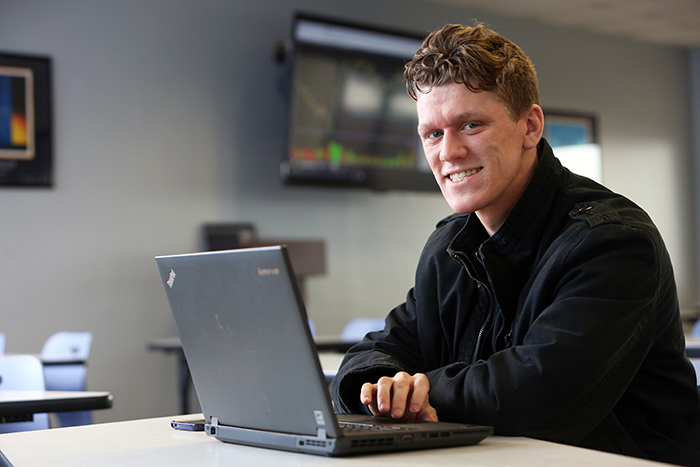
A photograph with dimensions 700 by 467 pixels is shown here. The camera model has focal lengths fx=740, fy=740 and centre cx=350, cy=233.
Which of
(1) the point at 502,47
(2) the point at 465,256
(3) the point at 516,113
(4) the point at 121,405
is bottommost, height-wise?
(4) the point at 121,405

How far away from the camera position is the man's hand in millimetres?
1104

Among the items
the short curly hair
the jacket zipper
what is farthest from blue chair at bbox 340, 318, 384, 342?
the short curly hair

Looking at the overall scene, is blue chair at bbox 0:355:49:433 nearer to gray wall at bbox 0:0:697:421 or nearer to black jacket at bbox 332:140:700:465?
black jacket at bbox 332:140:700:465

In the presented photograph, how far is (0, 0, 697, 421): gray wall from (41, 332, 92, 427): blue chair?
3.12 feet

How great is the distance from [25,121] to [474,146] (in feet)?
11.2

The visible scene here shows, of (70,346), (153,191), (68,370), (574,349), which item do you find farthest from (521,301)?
(153,191)

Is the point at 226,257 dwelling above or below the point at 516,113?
below

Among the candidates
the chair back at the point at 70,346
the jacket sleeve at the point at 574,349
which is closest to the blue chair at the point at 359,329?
the chair back at the point at 70,346

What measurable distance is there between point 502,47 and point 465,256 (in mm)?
371

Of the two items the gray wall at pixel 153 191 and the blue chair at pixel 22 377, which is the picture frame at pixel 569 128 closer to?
the gray wall at pixel 153 191

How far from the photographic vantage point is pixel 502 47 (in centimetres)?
129

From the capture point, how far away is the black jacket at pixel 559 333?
1.04 metres

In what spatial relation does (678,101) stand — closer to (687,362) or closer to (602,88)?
(602,88)

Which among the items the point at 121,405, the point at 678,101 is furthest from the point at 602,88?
the point at 121,405
